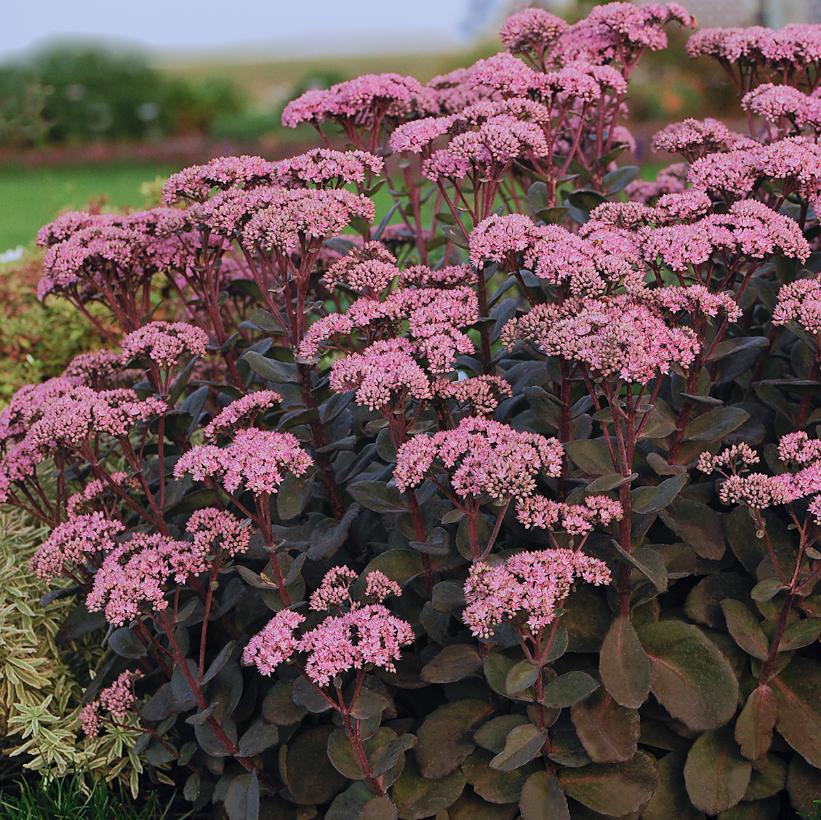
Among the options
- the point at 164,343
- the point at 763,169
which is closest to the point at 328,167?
the point at 164,343

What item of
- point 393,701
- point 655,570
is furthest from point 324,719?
point 655,570

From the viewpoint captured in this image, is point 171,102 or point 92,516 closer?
point 92,516

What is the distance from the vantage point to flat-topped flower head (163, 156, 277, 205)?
283cm

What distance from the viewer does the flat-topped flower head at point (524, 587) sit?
208cm

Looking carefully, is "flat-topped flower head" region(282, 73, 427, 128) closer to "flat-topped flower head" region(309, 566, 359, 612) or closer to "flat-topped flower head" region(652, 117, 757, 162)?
"flat-topped flower head" region(652, 117, 757, 162)

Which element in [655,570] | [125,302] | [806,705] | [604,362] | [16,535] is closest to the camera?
[604,362]

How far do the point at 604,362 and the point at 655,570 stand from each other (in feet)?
1.80

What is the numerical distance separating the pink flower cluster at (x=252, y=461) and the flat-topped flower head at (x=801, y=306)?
46.0 inches

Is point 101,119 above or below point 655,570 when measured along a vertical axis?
below

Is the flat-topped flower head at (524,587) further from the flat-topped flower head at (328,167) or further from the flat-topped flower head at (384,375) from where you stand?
the flat-topped flower head at (328,167)

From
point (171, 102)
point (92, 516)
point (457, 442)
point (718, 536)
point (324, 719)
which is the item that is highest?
point (457, 442)

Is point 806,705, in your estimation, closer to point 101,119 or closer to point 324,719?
point 324,719

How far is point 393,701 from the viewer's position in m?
2.59

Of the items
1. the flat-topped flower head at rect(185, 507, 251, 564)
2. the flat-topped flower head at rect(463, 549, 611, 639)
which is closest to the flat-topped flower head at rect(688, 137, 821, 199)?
the flat-topped flower head at rect(463, 549, 611, 639)
